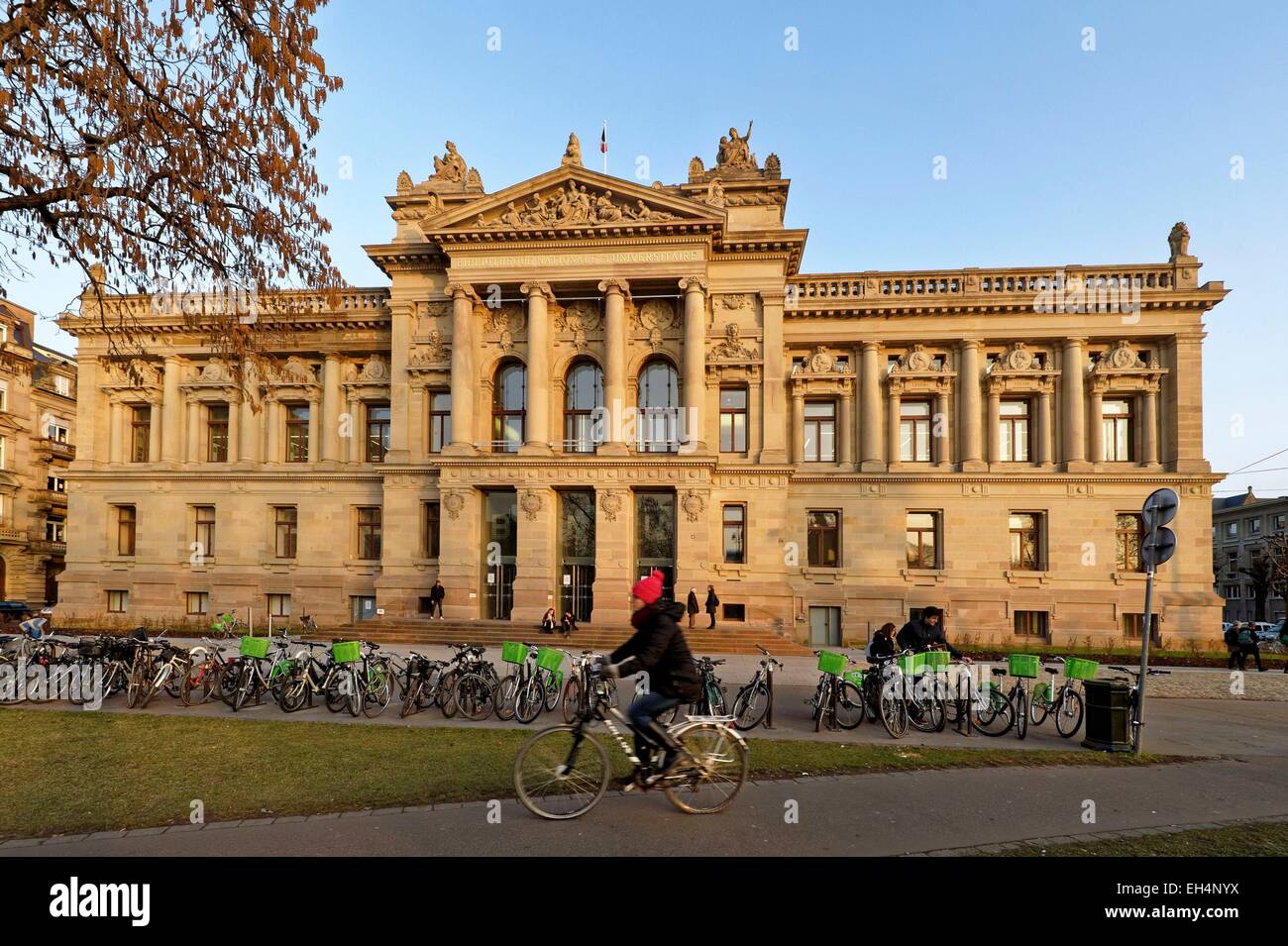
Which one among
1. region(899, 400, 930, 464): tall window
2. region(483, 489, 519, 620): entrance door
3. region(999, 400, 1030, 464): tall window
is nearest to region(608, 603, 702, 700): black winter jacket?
region(483, 489, 519, 620): entrance door

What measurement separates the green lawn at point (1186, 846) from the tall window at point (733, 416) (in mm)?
22801

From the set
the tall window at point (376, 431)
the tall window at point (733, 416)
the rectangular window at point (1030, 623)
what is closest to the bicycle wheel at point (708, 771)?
the tall window at point (733, 416)

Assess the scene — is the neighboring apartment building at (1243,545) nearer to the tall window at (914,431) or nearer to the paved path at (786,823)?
the tall window at (914,431)

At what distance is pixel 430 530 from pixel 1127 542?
92.0ft

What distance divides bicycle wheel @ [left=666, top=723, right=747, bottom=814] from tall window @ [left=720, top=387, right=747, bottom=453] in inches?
880

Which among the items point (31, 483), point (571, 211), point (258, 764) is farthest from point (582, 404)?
point (31, 483)

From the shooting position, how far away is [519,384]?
29.5 metres

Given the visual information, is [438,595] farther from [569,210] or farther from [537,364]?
[569,210]

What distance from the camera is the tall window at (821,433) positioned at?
3028 cm

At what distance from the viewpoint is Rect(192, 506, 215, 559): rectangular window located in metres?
31.8

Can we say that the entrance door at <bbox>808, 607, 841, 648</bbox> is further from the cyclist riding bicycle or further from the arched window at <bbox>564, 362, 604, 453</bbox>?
the cyclist riding bicycle

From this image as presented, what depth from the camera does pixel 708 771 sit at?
6.68 m
